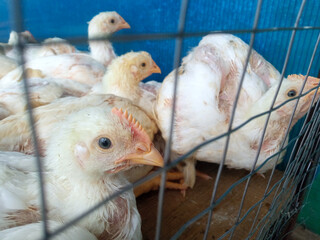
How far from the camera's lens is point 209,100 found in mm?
1506

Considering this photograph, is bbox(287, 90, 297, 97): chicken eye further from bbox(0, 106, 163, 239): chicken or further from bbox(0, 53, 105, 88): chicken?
bbox(0, 53, 105, 88): chicken

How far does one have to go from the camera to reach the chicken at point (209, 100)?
4.99 ft

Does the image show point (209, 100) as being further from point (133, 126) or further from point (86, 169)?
point (86, 169)

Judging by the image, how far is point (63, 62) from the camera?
2303mm

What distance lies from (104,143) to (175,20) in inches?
78.0

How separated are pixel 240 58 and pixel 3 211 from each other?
4.71ft

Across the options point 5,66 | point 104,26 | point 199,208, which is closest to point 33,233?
point 199,208

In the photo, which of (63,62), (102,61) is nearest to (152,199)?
(63,62)

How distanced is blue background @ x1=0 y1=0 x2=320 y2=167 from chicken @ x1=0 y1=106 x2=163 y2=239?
1.31 m

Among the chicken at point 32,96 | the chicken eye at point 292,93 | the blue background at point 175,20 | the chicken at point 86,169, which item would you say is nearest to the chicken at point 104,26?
the blue background at point 175,20

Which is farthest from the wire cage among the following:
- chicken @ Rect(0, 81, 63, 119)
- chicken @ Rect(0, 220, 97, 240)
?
chicken @ Rect(0, 81, 63, 119)

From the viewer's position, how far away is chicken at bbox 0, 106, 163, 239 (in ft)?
2.99

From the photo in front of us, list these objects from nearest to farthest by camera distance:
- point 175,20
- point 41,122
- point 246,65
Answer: point 246,65 < point 41,122 < point 175,20

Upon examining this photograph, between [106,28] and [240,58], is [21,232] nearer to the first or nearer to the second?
[240,58]
